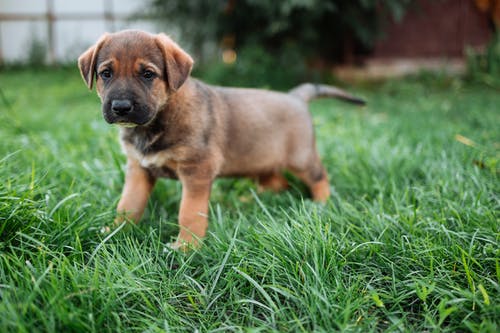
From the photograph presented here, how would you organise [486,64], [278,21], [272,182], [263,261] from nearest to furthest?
[263,261], [272,182], [278,21], [486,64]

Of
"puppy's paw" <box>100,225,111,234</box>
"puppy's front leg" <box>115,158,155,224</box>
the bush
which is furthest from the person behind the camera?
the bush

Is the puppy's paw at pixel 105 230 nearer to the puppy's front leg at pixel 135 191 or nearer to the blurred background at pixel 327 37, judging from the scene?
the puppy's front leg at pixel 135 191

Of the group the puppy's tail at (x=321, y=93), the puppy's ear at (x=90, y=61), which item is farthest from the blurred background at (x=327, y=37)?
the puppy's ear at (x=90, y=61)

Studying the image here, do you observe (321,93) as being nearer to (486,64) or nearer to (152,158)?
(152,158)

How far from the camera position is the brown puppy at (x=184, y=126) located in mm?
2666

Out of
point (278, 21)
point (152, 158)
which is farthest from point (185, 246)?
point (278, 21)

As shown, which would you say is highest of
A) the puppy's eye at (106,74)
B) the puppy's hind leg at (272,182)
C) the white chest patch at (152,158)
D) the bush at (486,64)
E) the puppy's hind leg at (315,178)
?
the puppy's eye at (106,74)

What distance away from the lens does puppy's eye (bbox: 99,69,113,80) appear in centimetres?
271

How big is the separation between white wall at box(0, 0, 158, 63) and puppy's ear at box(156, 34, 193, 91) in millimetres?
11112

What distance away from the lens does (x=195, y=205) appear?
2920mm

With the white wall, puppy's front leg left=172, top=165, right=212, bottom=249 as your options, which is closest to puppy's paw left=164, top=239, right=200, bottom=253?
puppy's front leg left=172, top=165, right=212, bottom=249

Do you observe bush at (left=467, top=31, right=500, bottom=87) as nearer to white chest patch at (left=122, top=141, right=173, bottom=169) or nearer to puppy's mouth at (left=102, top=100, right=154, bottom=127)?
white chest patch at (left=122, top=141, right=173, bottom=169)

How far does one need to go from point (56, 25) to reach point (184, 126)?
40.6 ft

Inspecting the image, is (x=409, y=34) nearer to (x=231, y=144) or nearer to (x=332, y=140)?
(x=332, y=140)
